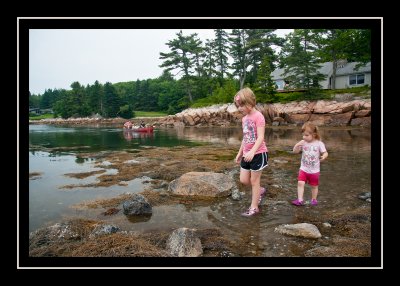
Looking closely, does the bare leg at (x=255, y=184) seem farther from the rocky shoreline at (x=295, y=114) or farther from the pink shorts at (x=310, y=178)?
the rocky shoreline at (x=295, y=114)

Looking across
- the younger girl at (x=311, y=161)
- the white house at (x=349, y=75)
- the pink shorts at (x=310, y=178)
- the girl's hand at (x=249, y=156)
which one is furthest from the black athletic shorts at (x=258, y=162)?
the white house at (x=349, y=75)

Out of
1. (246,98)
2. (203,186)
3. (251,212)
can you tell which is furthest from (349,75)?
(251,212)

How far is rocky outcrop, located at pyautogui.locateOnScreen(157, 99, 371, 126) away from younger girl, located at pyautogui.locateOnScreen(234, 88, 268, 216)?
87.1 feet

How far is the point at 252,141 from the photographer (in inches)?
205

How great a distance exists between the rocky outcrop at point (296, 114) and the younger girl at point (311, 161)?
25685 millimetres

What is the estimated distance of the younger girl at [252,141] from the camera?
4.99 metres

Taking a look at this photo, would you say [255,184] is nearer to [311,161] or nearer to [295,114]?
[311,161]

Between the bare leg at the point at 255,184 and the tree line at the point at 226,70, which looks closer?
the bare leg at the point at 255,184

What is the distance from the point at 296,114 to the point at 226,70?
111 ft

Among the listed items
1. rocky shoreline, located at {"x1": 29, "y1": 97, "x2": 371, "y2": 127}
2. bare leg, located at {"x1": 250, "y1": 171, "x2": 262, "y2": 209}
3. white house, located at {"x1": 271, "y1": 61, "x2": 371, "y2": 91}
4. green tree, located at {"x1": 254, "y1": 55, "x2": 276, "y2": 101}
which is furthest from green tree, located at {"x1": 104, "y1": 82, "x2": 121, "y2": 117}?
bare leg, located at {"x1": 250, "y1": 171, "x2": 262, "y2": 209}
